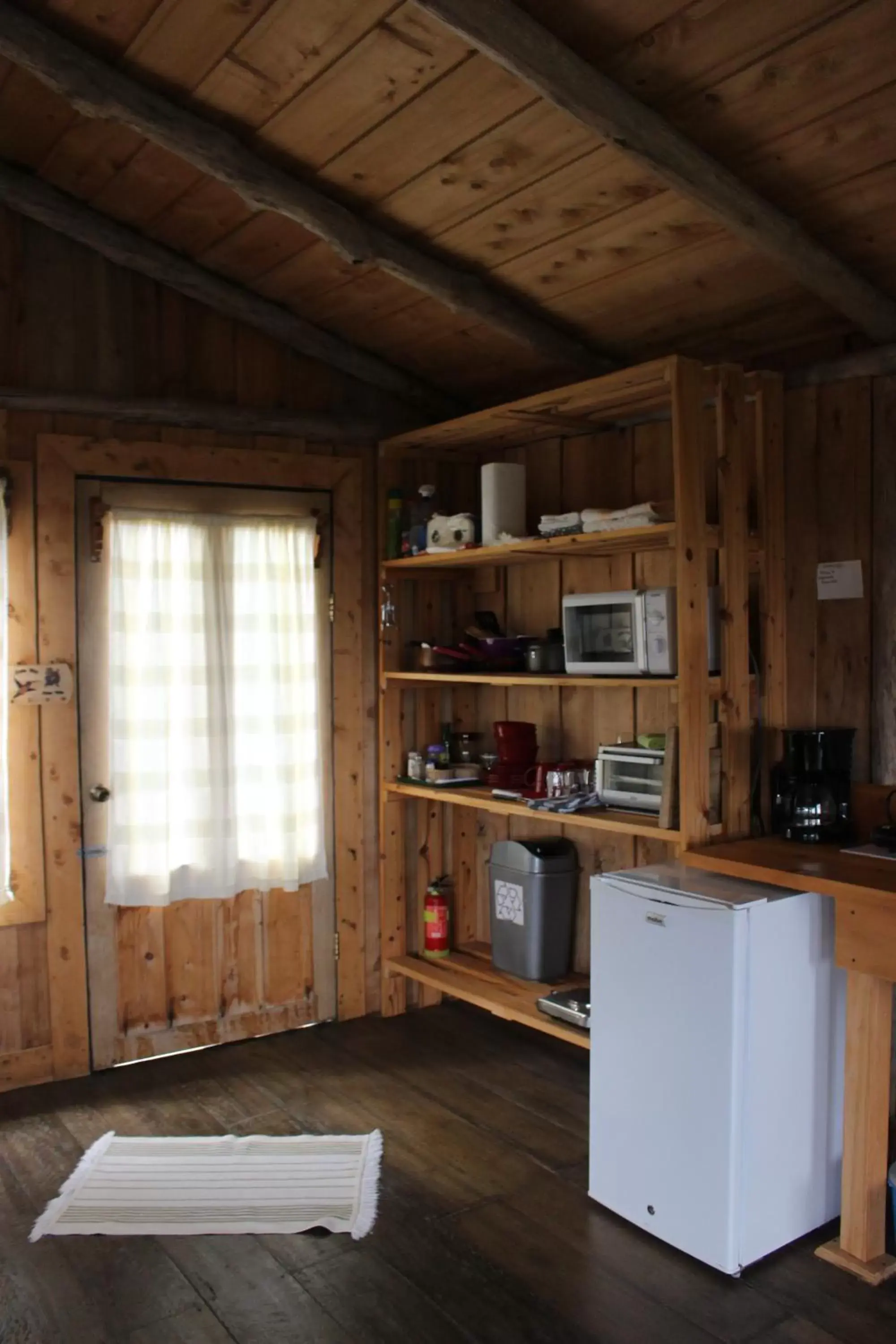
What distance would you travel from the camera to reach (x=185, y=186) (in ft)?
11.1

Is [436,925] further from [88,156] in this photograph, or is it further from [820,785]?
[88,156]

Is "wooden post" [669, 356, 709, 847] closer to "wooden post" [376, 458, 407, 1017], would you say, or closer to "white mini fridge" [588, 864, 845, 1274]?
"white mini fridge" [588, 864, 845, 1274]

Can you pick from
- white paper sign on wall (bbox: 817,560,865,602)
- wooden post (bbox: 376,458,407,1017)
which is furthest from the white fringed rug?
white paper sign on wall (bbox: 817,560,865,602)

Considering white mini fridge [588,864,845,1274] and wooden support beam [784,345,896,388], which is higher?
wooden support beam [784,345,896,388]

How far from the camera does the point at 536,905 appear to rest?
3848 mm

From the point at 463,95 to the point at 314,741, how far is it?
2262 millimetres

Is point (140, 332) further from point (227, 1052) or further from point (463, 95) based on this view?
point (227, 1052)

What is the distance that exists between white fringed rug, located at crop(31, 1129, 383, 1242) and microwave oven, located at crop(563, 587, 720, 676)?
1574 mm

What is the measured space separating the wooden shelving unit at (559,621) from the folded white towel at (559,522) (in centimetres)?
6

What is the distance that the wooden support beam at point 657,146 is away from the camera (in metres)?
2.32

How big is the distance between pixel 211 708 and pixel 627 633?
152cm

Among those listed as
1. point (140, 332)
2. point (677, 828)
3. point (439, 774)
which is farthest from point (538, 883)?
point (140, 332)

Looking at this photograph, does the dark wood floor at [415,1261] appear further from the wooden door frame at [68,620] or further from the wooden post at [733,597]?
the wooden post at [733,597]

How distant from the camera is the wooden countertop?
8.19 feet
